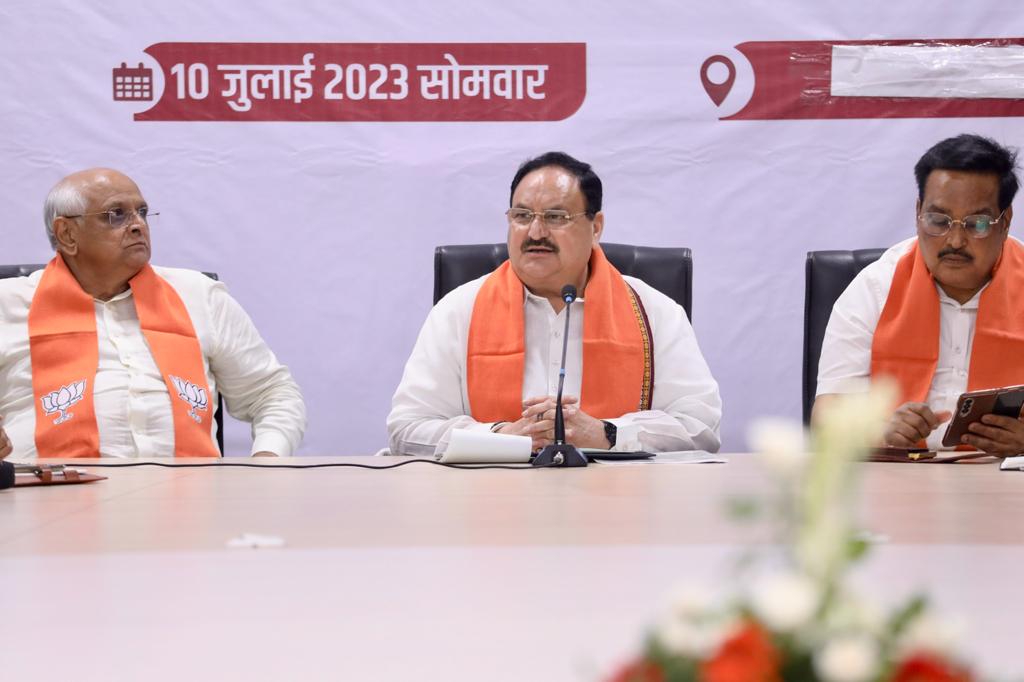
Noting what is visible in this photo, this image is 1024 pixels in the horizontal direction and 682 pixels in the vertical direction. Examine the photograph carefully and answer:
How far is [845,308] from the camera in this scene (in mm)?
3100

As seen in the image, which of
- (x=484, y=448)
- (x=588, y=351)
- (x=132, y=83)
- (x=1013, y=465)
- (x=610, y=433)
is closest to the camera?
(x=1013, y=465)

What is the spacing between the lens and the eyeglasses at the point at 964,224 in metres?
3.05

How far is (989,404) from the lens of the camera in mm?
2414

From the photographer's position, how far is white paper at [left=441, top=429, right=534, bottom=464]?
89.4 inches

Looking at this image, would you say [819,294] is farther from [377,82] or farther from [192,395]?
[192,395]

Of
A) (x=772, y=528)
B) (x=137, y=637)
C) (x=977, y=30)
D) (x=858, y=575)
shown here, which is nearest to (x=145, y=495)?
(x=137, y=637)

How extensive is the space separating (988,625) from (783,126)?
309 cm

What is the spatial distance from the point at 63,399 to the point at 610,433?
1392mm

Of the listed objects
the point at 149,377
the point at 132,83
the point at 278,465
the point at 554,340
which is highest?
the point at 132,83

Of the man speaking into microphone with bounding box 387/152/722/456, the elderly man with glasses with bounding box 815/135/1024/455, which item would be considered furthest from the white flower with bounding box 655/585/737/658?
the elderly man with glasses with bounding box 815/135/1024/455

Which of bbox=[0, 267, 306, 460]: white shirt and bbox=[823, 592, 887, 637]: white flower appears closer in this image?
bbox=[823, 592, 887, 637]: white flower

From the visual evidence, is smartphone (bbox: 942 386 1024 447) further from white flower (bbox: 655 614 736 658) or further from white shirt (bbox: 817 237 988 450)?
white flower (bbox: 655 614 736 658)

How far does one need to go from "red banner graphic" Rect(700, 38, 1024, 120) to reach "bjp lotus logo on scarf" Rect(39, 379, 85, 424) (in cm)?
208

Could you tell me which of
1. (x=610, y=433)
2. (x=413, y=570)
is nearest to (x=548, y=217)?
(x=610, y=433)
